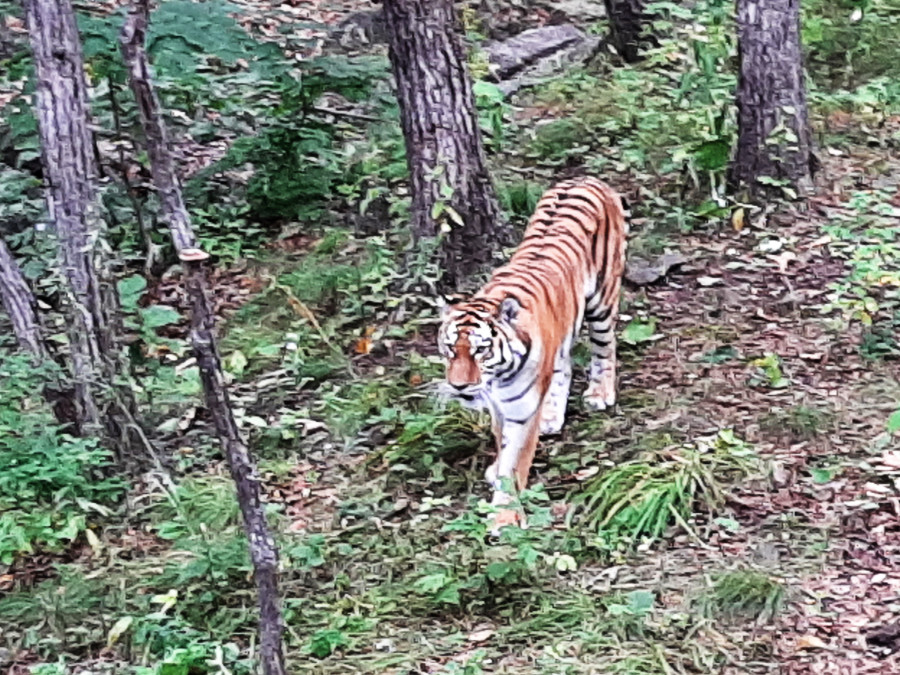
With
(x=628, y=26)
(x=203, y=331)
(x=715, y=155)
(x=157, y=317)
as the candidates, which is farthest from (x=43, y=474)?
(x=628, y=26)

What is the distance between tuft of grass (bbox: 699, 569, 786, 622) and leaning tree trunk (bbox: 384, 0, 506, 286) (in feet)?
9.40

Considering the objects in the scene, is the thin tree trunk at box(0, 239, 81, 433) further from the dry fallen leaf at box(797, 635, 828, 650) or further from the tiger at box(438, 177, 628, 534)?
the dry fallen leaf at box(797, 635, 828, 650)

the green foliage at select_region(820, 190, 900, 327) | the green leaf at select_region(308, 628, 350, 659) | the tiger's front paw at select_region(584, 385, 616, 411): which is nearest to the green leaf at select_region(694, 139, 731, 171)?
the green foliage at select_region(820, 190, 900, 327)

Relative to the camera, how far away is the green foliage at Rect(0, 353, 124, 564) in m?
5.06

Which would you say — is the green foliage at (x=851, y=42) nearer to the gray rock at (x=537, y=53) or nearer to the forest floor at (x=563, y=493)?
the gray rock at (x=537, y=53)

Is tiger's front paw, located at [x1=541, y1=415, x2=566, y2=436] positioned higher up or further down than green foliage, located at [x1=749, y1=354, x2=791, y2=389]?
further down

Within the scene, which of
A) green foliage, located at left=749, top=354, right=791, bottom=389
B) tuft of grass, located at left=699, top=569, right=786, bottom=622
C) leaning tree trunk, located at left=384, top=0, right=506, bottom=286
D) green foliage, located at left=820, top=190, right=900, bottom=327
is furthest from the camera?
leaning tree trunk, located at left=384, top=0, right=506, bottom=286

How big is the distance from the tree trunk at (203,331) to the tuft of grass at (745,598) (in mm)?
1439

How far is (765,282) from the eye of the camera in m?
6.80

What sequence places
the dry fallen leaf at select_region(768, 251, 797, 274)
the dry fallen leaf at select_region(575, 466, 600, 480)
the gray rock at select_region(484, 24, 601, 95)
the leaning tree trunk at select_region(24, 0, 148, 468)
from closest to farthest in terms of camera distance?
1. the leaning tree trunk at select_region(24, 0, 148, 468)
2. the dry fallen leaf at select_region(575, 466, 600, 480)
3. the dry fallen leaf at select_region(768, 251, 797, 274)
4. the gray rock at select_region(484, 24, 601, 95)

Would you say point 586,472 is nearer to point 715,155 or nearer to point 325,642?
point 325,642

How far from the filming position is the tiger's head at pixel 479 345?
497cm

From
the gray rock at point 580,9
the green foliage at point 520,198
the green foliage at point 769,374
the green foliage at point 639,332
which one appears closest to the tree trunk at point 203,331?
the green foliage at point 769,374

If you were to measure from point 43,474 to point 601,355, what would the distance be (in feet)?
7.86
